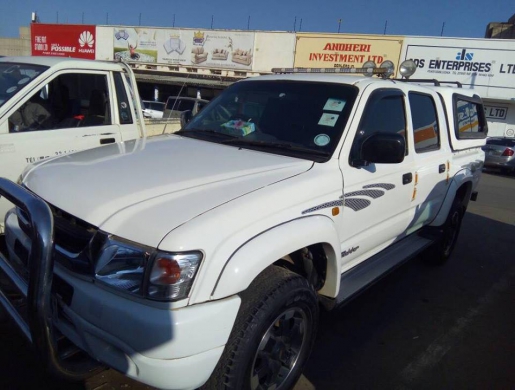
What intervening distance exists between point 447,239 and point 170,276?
4.18 m

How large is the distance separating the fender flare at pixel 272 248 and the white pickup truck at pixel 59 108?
299 cm

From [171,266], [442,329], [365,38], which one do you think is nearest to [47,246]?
[171,266]

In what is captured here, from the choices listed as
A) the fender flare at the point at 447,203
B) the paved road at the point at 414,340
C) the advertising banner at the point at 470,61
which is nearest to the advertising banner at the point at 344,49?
the advertising banner at the point at 470,61

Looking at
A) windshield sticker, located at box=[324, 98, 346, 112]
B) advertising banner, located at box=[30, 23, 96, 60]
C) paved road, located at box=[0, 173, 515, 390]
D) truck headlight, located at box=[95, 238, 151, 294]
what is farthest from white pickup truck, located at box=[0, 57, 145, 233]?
advertising banner, located at box=[30, 23, 96, 60]

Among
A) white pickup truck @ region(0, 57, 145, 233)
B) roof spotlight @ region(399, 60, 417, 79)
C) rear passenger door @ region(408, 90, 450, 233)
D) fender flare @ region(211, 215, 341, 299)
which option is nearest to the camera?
fender flare @ region(211, 215, 341, 299)

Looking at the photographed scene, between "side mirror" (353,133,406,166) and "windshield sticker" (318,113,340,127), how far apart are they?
11.1 inches

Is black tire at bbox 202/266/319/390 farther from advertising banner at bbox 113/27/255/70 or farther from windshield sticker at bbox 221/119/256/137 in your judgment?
advertising banner at bbox 113/27/255/70

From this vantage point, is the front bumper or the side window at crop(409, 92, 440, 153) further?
the side window at crop(409, 92, 440, 153)

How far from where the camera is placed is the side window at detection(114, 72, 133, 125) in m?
4.95

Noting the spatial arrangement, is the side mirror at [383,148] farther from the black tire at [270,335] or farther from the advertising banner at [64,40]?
the advertising banner at [64,40]

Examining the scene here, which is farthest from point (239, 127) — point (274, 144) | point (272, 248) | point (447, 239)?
point (447, 239)

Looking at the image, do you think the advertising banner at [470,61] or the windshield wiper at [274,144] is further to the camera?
the advertising banner at [470,61]

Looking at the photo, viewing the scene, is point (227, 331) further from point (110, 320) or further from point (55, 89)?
point (55, 89)

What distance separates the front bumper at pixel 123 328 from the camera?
5.89 ft
